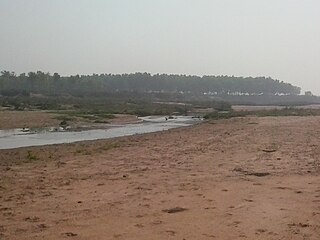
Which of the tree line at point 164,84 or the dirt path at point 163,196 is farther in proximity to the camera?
the tree line at point 164,84

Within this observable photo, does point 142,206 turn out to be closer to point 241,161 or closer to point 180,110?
point 241,161

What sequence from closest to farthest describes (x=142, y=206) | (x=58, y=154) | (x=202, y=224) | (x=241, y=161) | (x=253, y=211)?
(x=202, y=224) < (x=253, y=211) < (x=142, y=206) < (x=241, y=161) < (x=58, y=154)

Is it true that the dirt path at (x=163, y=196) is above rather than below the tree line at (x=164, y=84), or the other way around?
below

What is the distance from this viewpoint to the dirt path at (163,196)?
743 cm

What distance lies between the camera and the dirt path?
24.4ft

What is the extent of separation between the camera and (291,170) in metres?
13.1

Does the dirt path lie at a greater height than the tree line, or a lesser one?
lesser

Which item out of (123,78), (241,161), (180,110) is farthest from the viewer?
(123,78)

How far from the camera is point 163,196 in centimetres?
995

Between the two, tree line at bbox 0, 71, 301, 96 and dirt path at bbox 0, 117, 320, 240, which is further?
tree line at bbox 0, 71, 301, 96

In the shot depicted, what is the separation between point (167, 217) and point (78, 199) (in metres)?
2.40

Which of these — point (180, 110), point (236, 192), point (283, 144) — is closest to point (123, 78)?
point (180, 110)

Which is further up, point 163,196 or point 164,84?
point 164,84

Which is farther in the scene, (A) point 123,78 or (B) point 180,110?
(A) point 123,78
